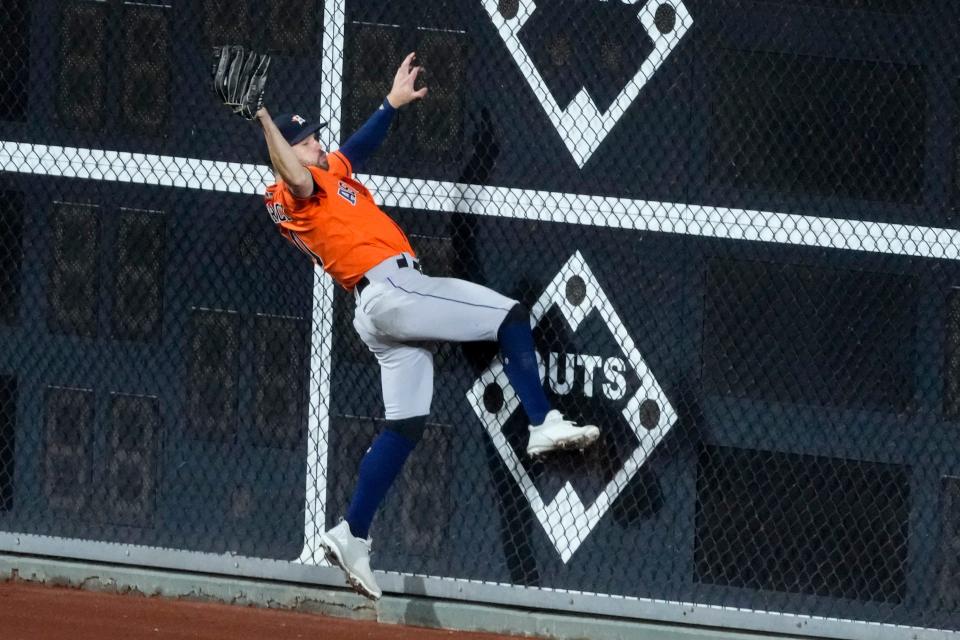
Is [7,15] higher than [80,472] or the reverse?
higher

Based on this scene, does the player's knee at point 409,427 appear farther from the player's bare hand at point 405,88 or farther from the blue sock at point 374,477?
the player's bare hand at point 405,88

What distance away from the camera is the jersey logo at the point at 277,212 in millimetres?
4930

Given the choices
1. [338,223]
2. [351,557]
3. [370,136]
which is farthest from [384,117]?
[351,557]

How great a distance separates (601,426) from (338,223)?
126 cm

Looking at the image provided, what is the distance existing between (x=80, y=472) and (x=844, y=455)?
297 centimetres

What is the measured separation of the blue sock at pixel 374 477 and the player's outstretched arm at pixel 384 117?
41.1 inches

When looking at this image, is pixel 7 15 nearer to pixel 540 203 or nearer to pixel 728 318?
pixel 540 203

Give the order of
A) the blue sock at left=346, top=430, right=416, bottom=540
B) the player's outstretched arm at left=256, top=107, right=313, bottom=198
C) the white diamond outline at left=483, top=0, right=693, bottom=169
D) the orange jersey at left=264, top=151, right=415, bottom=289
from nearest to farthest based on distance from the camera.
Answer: the player's outstretched arm at left=256, top=107, right=313, bottom=198
the orange jersey at left=264, top=151, right=415, bottom=289
the blue sock at left=346, top=430, right=416, bottom=540
the white diamond outline at left=483, top=0, right=693, bottom=169

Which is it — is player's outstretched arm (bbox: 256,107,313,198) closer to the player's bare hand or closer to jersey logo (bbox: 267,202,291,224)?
jersey logo (bbox: 267,202,291,224)

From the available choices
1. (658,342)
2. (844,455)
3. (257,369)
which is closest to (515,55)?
(658,342)

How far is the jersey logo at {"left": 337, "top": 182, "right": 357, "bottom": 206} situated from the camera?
16.1 feet

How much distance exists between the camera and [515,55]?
5.16 meters

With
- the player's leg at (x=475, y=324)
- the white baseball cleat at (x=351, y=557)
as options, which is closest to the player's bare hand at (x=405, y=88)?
the player's leg at (x=475, y=324)

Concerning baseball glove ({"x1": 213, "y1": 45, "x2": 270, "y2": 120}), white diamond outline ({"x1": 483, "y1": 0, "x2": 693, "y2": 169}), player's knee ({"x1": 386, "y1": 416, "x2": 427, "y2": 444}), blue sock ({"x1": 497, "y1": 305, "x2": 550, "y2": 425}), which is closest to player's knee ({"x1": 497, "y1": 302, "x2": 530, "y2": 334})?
blue sock ({"x1": 497, "y1": 305, "x2": 550, "y2": 425})
